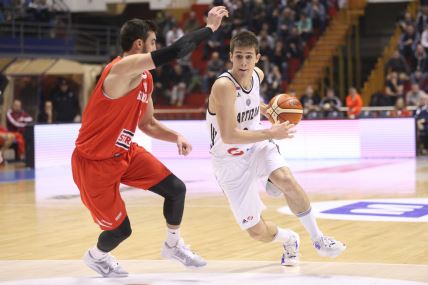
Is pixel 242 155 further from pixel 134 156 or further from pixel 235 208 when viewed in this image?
pixel 134 156

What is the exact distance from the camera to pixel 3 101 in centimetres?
2422

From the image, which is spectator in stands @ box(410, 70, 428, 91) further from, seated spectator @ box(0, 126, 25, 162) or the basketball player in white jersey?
the basketball player in white jersey

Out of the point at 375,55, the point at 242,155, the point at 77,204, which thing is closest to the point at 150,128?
→ the point at 242,155

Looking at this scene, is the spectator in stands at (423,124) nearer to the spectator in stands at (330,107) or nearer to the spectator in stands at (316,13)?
the spectator in stands at (330,107)

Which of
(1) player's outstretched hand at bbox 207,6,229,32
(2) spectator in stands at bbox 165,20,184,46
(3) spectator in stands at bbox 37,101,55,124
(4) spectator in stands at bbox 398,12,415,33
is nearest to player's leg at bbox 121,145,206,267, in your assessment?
(1) player's outstretched hand at bbox 207,6,229,32

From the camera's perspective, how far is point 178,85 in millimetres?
26141

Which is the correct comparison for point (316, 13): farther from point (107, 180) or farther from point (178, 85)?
point (107, 180)

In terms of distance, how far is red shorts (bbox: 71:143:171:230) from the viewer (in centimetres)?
684

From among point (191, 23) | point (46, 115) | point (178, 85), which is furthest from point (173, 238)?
point (191, 23)

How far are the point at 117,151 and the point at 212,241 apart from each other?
8.39 feet

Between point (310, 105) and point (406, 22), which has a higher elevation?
point (406, 22)

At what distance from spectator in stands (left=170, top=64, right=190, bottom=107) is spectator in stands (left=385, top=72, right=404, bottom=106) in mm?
5982

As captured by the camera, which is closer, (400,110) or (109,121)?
(109,121)

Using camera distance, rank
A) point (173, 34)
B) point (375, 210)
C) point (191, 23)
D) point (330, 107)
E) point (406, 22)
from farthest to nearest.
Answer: point (191, 23)
point (173, 34)
point (406, 22)
point (330, 107)
point (375, 210)
